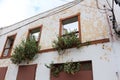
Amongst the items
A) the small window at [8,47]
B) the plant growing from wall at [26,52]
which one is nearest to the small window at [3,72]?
the small window at [8,47]

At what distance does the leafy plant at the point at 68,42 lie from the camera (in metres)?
6.91

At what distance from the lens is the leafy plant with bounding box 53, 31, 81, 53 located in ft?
22.7

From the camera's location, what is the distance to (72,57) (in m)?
6.85

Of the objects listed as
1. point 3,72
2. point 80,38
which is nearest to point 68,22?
point 80,38

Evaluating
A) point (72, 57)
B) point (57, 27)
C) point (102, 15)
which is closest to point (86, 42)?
point (72, 57)

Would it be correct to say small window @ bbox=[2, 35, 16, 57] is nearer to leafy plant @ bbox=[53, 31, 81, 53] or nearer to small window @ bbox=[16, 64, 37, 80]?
small window @ bbox=[16, 64, 37, 80]

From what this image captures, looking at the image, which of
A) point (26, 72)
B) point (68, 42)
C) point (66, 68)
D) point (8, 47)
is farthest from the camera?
point (8, 47)

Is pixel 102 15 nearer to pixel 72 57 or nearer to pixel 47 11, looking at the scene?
pixel 72 57

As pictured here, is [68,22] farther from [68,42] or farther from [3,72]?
[3,72]

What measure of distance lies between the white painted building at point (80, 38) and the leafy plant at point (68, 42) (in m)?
Result: 0.24

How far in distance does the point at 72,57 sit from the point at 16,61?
374cm

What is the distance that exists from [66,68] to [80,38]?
170cm

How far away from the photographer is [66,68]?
643 cm

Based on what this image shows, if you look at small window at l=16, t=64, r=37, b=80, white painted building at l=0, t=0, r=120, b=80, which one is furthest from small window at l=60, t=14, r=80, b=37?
small window at l=16, t=64, r=37, b=80
